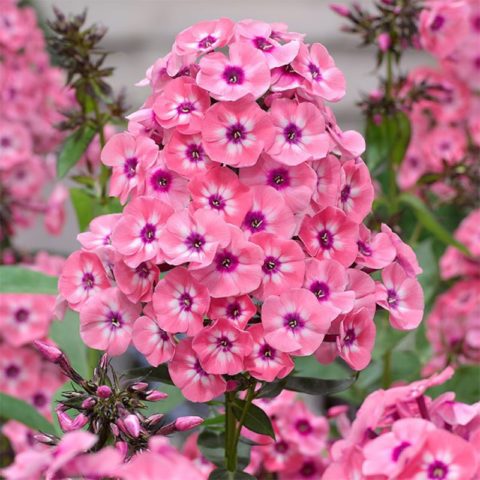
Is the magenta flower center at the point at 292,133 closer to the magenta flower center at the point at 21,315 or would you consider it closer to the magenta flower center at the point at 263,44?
the magenta flower center at the point at 263,44

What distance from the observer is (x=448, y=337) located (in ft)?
4.28

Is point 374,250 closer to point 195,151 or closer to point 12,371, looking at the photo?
point 195,151

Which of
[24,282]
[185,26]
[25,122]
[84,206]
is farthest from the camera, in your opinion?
[185,26]

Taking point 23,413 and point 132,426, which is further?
point 23,413

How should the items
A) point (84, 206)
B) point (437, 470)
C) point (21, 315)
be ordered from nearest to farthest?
point (437, 470)
point (84, 206)
point (21, 315)

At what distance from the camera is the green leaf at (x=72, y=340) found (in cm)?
96

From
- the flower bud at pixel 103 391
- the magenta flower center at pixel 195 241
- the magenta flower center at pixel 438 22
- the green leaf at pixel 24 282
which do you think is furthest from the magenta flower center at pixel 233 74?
the magenta flower center at pixel 438 22

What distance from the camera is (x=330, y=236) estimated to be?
2.13 ft

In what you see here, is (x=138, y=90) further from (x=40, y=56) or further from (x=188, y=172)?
(x=188, y=172)

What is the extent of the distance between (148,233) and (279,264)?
0.28 feet

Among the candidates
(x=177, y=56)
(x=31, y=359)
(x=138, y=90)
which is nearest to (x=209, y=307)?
(x=177, y=56)

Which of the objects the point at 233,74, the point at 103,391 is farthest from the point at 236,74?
the point at 103,391

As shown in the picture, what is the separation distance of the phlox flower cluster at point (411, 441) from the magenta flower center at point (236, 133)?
0.18m

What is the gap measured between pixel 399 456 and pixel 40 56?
996 millimetres
